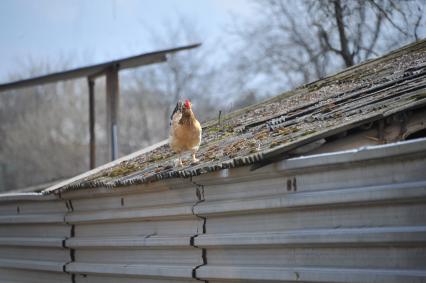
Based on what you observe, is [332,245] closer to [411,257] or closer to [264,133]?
[411,257]

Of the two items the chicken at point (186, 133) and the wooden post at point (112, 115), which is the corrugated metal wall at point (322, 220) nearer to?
the chicken at point (186, 133)

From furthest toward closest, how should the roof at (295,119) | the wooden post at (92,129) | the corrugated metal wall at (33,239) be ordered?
1. the wooden post at (92,129)
2. the corrugated metal wall at (33,239)
3. the roof at (295,119)

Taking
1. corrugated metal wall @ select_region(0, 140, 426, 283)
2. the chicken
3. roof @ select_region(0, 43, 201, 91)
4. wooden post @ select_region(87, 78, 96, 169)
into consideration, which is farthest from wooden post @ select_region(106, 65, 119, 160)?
the chicken

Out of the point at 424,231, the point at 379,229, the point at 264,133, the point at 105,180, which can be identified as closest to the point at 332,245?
the point at 379,229

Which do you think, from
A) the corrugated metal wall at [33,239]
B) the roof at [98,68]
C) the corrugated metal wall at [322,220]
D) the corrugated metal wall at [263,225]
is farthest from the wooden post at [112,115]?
the corrugated metal wall at [322,220]

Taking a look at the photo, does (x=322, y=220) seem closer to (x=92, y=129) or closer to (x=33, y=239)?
(x=33, y=239)

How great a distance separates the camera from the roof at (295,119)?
4887 millimetres

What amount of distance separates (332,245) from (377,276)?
0.44m

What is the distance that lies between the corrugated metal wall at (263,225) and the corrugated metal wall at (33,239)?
4 centimetres

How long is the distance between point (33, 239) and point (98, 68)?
547 centimetres

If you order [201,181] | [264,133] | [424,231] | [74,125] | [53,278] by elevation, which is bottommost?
[53,278]

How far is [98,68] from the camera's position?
493 inches

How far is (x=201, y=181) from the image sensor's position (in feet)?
17.7

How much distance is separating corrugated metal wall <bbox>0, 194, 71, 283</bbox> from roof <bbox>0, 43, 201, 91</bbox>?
451cm
